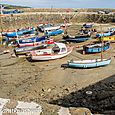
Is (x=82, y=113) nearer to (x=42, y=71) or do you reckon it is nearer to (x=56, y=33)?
(x=42, y=71)

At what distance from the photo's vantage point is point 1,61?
27.7m

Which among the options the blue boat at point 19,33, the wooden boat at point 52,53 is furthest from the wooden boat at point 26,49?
the blue boat at point 19,33

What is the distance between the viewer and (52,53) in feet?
91.6

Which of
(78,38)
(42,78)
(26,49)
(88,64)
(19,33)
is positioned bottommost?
(42,78)

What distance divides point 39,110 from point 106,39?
2620 cm

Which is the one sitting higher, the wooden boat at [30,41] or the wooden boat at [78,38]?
the wooden boat at [78,38]

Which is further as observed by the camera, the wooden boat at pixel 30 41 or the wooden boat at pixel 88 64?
the wooden boat at pixel 30 41

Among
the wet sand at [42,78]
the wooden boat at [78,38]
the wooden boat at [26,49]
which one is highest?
the wooden boat at [78,38]

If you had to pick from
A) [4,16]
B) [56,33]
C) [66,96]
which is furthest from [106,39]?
[4,16]

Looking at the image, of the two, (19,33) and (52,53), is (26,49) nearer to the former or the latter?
(52,53)

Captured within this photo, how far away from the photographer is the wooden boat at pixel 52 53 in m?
26.9

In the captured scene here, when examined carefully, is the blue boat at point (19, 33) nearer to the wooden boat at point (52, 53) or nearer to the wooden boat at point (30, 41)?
the wooden boat at point (30, 41)

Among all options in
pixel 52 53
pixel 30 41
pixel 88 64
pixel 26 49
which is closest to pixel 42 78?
pixel 88 64

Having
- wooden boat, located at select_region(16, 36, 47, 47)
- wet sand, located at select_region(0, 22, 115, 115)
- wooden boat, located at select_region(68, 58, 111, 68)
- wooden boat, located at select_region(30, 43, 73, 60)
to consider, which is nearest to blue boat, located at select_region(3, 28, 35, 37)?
wooden boat, located at select_region(16, 36, 47, 47)
